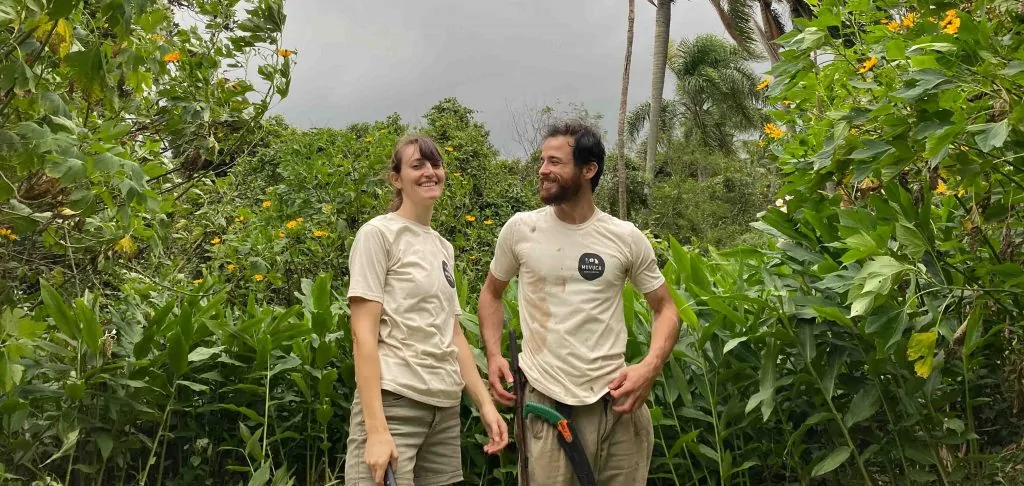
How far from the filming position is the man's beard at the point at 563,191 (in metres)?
2.37

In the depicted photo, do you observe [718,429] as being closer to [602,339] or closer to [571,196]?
[602,339]

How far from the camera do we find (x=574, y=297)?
7.73 ft

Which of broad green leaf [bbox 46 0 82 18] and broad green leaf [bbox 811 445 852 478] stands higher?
broad green leaf [bbox 46 0 82 18]

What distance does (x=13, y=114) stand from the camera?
96.7 inches

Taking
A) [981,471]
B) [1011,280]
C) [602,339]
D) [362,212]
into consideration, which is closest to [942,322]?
[1011,280]

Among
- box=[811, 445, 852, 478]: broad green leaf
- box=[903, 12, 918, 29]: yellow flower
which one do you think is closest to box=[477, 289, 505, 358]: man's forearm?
box=[811, 445, 852, 478]: broad green leaf

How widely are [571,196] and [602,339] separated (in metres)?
0.44

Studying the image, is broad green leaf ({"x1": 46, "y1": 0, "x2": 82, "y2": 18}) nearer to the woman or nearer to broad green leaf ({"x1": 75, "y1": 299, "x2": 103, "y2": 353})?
the woman

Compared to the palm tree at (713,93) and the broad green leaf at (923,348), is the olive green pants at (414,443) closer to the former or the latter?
the broad green leaf at (923,348)

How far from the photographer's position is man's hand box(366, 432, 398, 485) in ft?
6.85

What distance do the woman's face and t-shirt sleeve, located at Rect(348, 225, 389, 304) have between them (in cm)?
18

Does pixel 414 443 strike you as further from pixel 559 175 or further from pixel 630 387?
pixel 559 175

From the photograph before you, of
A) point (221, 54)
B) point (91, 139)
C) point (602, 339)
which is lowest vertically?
point (602, 339)

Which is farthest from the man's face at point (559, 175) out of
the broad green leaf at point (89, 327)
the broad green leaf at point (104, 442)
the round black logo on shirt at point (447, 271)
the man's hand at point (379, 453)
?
the broad green leaf at point (104, 442)
